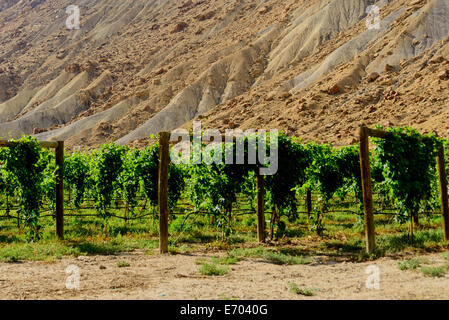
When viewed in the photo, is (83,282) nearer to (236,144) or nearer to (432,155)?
(236,144)

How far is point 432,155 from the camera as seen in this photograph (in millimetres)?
9039

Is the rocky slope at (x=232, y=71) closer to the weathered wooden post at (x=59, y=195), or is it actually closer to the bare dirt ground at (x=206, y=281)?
the weathered wooden post at (x=59, y=195)

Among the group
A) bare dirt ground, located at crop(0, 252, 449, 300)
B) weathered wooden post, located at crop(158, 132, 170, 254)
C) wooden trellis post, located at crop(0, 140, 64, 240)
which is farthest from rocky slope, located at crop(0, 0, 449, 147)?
bare dirt ground, located at crop(0, 252, 449, 300)

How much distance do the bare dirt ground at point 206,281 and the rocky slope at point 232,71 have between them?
18.9 meters

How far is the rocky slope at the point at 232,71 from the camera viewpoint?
38.2 meters

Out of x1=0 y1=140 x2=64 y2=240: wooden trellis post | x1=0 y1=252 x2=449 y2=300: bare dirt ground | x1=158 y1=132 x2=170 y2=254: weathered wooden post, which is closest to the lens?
x1=0 y1=252 x2=449 y2=300: bare dirt ground

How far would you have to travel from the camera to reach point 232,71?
183 ft

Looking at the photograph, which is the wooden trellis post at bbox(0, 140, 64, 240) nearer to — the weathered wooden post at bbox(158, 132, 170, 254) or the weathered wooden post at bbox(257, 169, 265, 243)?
the weathered wooden post at bbox(158, 132, 170, 254)

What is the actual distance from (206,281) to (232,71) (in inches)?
2054

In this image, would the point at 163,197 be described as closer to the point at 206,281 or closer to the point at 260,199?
the point at 260,199

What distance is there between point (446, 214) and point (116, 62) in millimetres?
67696

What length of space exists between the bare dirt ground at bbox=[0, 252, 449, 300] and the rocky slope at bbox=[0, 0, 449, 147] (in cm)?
1887

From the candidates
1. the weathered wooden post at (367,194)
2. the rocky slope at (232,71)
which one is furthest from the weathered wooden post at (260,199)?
the rocky slope at (232,71)

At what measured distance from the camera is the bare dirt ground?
4984 millimetres
